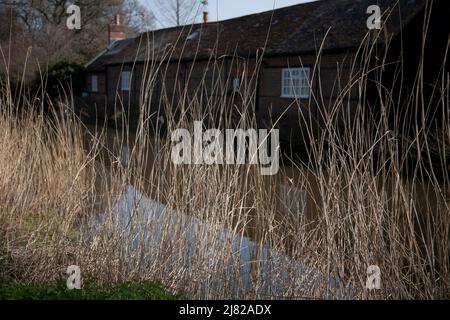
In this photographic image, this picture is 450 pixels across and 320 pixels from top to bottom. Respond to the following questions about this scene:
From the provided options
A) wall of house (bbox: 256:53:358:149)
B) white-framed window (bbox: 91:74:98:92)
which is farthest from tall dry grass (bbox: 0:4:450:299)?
white-framed window (bbox: 91:74:98:92)

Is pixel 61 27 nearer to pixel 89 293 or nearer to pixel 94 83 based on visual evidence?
pixel 94 83

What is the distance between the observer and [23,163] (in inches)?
168

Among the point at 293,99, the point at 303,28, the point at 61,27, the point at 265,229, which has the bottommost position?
the point at 265,229

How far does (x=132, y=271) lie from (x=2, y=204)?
1.59 meters
